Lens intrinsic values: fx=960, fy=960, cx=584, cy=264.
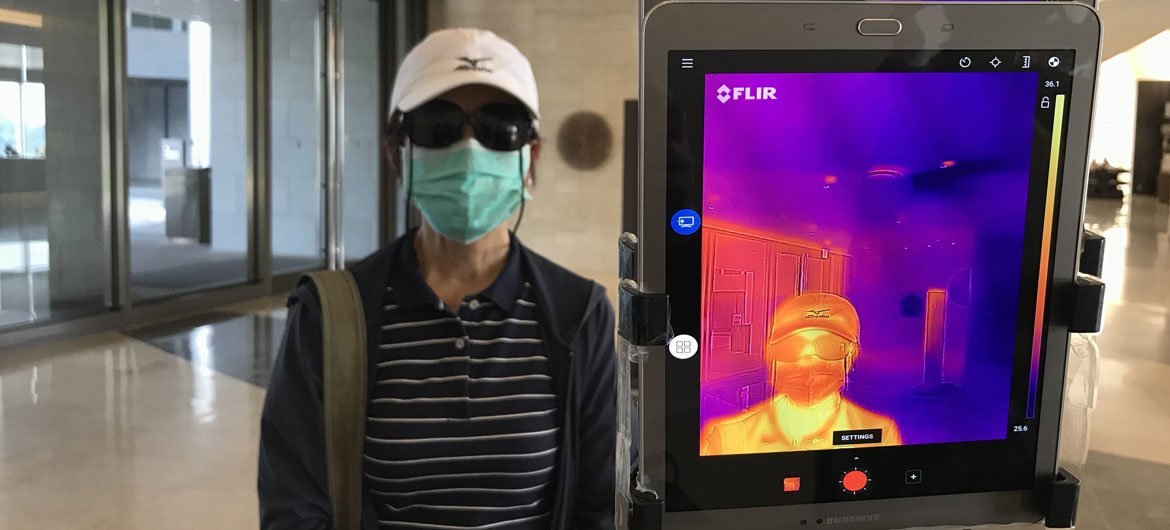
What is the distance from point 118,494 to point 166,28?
202 inches

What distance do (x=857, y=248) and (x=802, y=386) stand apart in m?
0.13

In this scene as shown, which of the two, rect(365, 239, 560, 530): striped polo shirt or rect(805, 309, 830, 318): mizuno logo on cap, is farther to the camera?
rect(365, 239, 560, 530): striped polo shirt

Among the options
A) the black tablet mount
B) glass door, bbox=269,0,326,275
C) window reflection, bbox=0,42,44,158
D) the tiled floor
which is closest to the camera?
the black tablet mount

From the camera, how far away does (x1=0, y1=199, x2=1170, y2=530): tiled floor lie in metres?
3.68

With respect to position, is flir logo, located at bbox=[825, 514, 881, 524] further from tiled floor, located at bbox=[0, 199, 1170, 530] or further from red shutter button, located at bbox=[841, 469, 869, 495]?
tiled floor, located at bbox=[0, 199, 1170, 530]

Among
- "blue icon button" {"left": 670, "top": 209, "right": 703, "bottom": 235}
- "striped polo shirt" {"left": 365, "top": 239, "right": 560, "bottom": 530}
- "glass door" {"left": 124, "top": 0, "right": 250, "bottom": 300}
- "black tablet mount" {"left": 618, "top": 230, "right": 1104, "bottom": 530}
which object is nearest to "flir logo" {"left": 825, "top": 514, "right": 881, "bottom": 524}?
"black tablet mount" {"left": 618, "top": 230, "right": 1104, "bottom": 530}

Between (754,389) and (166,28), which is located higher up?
(166,28)

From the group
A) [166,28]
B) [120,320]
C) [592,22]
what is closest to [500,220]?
[120,320]

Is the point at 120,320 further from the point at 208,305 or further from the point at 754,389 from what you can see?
the point at 754,389

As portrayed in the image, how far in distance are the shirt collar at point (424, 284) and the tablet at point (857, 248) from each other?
72cm

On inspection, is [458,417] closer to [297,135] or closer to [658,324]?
[658,324]

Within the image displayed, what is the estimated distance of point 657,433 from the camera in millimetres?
844

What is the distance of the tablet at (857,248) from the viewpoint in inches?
32.0

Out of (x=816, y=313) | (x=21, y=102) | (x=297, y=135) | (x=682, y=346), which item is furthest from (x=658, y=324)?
(x=297, y=135)
